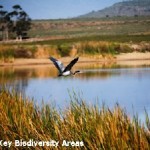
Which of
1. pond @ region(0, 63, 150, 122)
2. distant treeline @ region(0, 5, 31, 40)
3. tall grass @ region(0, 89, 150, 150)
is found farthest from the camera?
distant treeline @ region(0, 5, 31, 40)

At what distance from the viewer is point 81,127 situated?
721 cm

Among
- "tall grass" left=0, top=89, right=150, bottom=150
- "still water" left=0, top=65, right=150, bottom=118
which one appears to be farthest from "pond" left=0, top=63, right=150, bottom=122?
"tall grass" left=0, top=89, right=150, bottom=150

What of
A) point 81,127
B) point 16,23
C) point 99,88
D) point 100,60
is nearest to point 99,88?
point 99,88

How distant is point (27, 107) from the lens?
9164 millimetres

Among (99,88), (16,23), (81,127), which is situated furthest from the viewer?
(16,23)

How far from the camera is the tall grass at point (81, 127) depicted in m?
6.46

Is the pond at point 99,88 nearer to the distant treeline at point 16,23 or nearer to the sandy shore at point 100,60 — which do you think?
the sandy shore at point 100,60

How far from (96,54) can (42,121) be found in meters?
35.3

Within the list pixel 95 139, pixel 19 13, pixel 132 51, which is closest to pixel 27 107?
pixel 95 139

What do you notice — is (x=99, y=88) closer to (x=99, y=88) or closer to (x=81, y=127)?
(x=99, y=88)

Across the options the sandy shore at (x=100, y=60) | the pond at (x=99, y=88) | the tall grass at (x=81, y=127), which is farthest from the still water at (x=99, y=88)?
the sandy shore at (x=100, y=60)

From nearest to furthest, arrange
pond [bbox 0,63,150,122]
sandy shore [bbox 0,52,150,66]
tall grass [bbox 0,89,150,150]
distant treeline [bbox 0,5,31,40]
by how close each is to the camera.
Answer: tall grass [bbox 0,89,150,150]
pond [bbox 0,63,150,122]
sandy shore [bbox 0,52,150,66]
distant treeline [bbox 0,5,31,40]

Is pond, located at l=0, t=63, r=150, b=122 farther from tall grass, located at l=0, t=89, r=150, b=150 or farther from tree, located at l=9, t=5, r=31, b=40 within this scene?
tree, located at l=9, t=5, r=31, b=40

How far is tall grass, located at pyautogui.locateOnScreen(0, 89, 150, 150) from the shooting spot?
254 inches
